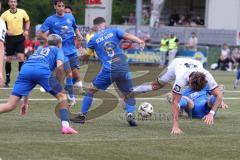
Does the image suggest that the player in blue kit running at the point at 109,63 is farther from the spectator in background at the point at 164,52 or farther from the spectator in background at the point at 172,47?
the spectator in background at the point at 172,47

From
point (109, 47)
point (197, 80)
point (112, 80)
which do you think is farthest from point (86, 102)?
point (197, 80)

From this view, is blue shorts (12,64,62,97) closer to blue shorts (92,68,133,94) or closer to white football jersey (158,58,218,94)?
blue shorts (92,68,133,94)

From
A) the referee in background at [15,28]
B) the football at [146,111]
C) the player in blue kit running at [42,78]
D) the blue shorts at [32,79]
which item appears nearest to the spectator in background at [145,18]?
the referee in background at [15,28]

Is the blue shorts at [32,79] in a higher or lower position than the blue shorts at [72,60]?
higher

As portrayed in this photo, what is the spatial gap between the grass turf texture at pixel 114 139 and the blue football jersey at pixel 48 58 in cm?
108

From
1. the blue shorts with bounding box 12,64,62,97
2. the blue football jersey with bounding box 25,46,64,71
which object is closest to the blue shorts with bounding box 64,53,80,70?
the blue football jersey with bounding box 25,46,64,71

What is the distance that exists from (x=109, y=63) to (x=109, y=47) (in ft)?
0.94

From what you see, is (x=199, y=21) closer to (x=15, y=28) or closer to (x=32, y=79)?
(x=15, y=28)

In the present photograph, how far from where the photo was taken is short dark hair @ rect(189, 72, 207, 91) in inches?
443

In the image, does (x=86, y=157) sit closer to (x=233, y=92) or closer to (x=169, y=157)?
(x=169, y=157)

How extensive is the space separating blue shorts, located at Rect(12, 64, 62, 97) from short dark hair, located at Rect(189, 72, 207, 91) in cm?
211

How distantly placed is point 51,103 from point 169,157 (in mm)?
6937

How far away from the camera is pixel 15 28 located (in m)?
18.7

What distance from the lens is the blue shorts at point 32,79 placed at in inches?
438
